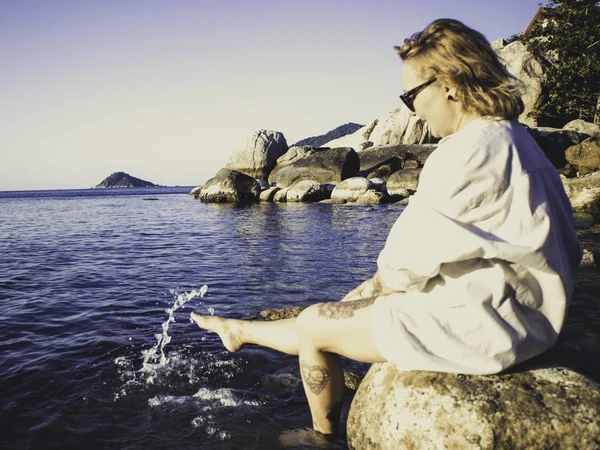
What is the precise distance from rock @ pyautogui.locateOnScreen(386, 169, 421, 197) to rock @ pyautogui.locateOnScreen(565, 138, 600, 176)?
851cm

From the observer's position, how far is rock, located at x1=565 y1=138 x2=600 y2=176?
1841 cm

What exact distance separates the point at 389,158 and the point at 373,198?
7700 mm

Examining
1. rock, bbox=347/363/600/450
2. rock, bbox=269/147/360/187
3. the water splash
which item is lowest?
the water splash

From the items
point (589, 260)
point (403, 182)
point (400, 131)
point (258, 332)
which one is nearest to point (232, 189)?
point (403, 182)

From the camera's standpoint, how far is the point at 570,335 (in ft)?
14.2

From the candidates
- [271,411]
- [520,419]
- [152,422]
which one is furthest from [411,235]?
[152,422]

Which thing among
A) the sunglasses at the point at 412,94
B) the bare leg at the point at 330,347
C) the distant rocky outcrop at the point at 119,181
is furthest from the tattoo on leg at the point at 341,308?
the distant rocky outcrop at the point at 119,181

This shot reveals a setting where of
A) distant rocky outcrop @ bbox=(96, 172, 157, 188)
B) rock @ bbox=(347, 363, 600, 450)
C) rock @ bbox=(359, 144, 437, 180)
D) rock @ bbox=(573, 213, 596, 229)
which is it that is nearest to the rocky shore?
rock @ bbox=(347, 363, 600, 450)

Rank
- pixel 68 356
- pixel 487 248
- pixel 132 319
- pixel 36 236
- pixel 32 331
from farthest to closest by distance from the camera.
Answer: pixel 36 236 → pixel 132 319 → pixel 32 331 → pixel 68 356 → pixel 487 248

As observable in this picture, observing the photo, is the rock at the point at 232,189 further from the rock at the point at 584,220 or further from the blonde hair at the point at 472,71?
the blonde hair at the point at 472,71

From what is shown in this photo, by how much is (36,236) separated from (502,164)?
1739 centimetres

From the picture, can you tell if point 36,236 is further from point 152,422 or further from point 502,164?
point 502,164

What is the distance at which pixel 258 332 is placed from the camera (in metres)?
3.06

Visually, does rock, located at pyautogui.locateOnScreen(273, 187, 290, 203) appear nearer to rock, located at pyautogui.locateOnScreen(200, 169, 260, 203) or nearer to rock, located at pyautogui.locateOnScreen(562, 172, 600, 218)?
rock, located at pyautogui.locateOnScreen(200, 169, 260, 203)
